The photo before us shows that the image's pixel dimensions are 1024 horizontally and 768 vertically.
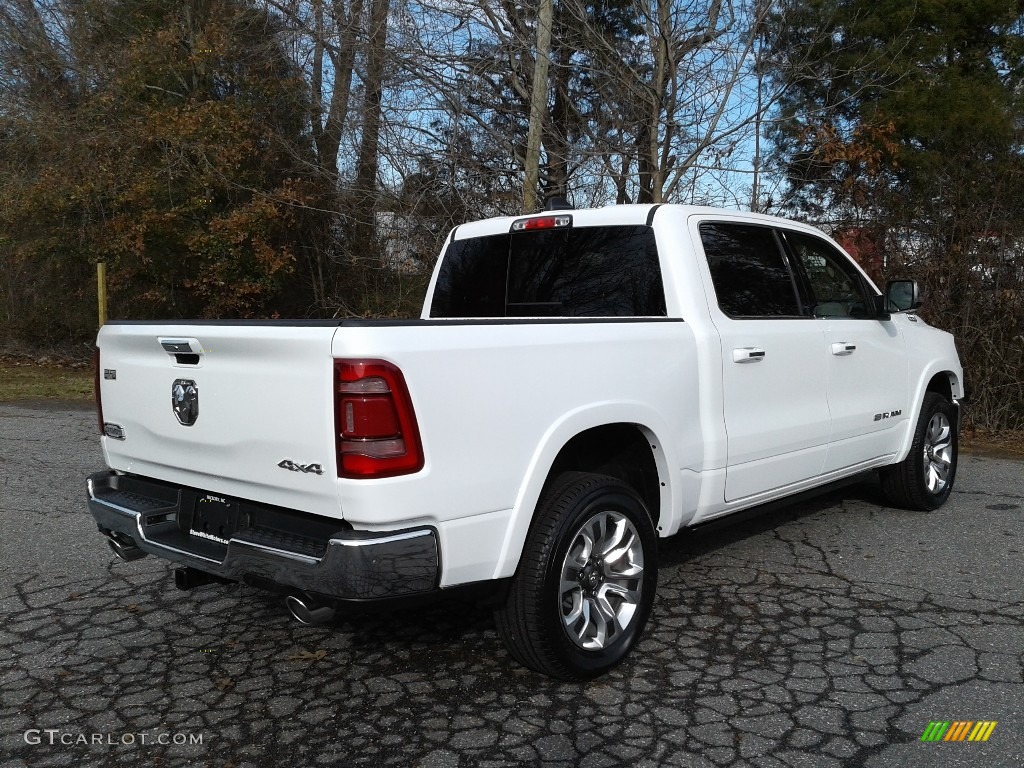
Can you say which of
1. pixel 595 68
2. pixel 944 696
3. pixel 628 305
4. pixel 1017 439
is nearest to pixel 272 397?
pixel 628 305

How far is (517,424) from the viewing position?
3297 millimetres

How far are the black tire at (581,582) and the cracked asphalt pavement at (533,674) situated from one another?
0.15 meters

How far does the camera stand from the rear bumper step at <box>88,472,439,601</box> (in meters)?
2.96

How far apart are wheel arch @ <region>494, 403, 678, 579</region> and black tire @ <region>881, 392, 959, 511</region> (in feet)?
8.62

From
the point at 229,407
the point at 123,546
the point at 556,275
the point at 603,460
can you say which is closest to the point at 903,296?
the point at 556,275

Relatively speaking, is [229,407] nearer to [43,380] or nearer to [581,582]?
[581,582]

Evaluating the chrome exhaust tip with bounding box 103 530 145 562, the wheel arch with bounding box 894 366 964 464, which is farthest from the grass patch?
the wheel arch with bounding box 894 366 964 464

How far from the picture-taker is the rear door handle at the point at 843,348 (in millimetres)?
5072

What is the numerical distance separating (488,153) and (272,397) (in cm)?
1101

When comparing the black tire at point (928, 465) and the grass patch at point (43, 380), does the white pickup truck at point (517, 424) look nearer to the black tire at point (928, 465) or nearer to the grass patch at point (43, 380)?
the black tire at point (928, 465)

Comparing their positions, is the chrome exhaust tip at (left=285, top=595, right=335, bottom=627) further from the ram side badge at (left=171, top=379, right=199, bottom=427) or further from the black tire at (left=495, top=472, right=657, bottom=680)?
the ram side badge at (left=171, top=379, right=199, bottom=427)

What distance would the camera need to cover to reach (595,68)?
1295 cm

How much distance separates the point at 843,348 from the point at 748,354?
3.32ft

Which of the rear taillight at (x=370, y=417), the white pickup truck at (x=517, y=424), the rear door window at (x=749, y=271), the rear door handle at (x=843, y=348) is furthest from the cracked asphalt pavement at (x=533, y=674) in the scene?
the rear door window at (x=749, y=271)
